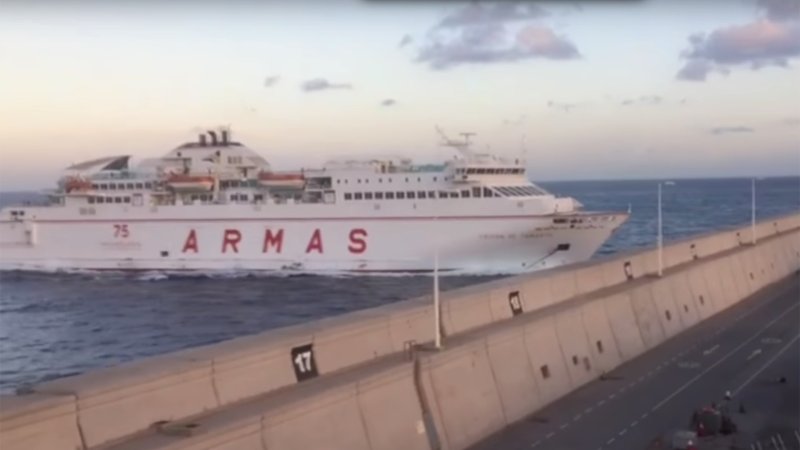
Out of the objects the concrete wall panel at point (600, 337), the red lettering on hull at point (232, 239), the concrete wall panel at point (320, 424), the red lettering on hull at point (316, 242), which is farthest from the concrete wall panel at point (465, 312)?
the red lettering on hull at point (232, 239)

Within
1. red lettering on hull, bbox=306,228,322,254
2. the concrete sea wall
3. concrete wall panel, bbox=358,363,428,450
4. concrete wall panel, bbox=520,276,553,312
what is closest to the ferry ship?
red lettering on hull, bbox=306,228,322,254

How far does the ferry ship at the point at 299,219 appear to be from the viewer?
4225 centimetres

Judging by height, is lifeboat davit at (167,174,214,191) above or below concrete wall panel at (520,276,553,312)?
above

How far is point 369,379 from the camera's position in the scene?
978 cm

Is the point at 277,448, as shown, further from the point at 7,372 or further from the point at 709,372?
the point at 7,372

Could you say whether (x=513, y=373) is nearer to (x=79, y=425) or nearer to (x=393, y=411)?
(x=393, y=411)

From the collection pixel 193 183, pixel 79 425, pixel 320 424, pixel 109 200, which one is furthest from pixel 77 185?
pixel 79 425

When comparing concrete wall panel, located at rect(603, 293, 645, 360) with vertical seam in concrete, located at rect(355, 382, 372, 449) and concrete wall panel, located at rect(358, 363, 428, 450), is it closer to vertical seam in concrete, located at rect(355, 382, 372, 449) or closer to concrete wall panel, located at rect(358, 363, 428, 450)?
concrete wall panel, located at rect(358, 363, 428, 450)

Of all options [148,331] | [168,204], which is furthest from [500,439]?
[168,204]

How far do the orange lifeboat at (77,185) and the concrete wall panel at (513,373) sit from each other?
40.6m

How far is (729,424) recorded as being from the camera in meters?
11.4

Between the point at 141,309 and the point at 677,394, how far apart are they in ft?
83.2

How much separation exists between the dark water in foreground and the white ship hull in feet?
3.36

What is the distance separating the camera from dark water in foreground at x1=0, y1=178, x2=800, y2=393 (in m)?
25.8
